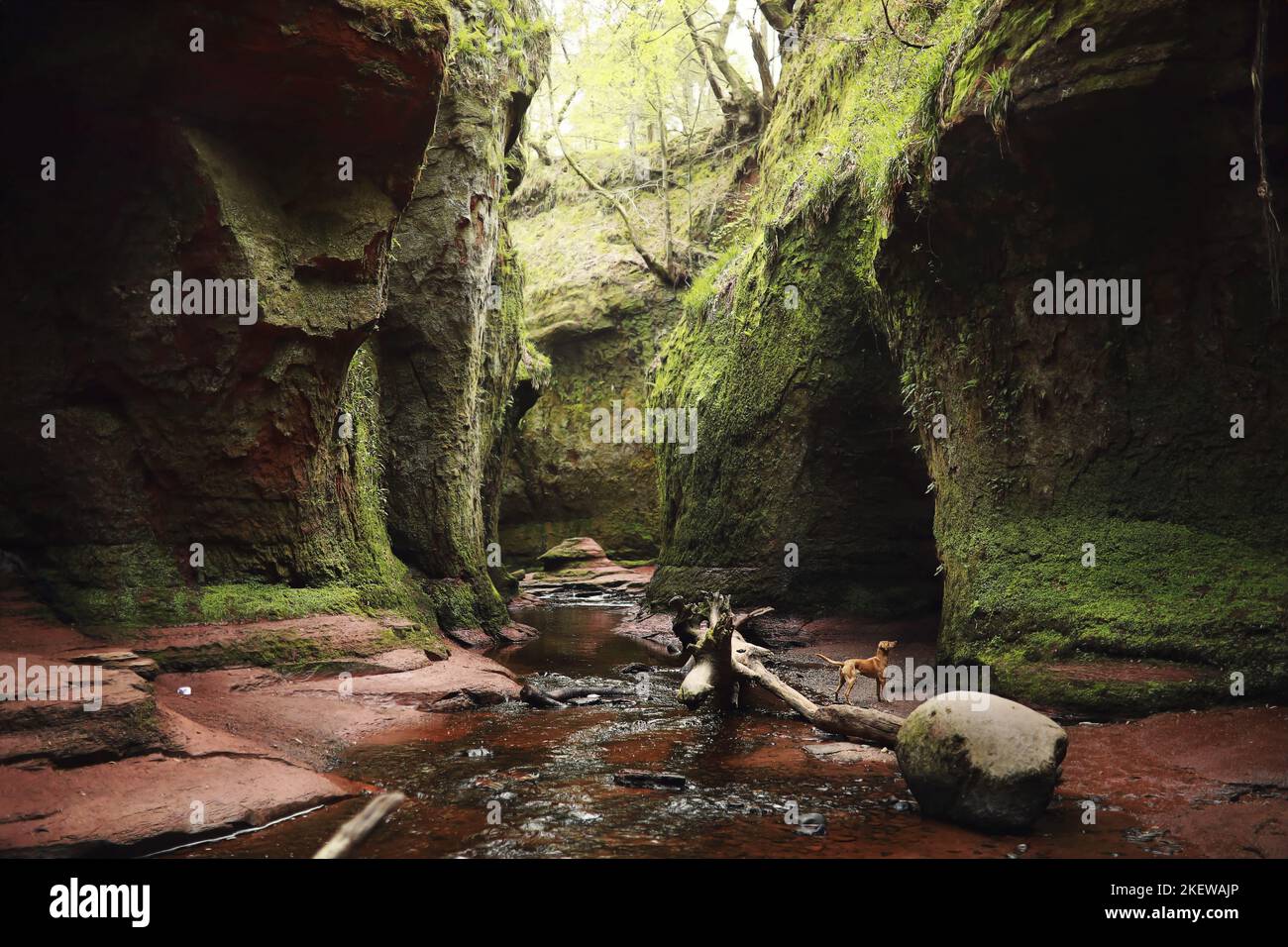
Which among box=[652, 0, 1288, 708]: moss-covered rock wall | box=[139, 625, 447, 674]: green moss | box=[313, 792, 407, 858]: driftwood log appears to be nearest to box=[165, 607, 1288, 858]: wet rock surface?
box=[652, 0, 1288, 708]: moss-covered rock wall

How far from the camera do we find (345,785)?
557 cm

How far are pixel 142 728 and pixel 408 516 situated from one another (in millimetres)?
7451

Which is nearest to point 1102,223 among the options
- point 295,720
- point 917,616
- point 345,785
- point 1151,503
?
point 1151,503

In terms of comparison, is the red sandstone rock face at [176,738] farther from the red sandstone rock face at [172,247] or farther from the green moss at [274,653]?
the red sandstone rock face at [172,247]

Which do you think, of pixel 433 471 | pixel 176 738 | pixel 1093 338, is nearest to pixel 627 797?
pixel 176 738

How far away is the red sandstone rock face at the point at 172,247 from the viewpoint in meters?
7.38

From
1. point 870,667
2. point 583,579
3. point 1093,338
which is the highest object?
point 1093,338

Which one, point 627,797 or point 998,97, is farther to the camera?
point 998,97

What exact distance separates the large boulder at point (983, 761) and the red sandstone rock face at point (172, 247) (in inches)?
279

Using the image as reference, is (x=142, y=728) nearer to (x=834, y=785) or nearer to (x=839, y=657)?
(x=834, y=785)

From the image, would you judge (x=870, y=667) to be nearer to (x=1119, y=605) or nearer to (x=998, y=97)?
(x=1119, y=605)

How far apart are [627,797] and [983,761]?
2.17 metres

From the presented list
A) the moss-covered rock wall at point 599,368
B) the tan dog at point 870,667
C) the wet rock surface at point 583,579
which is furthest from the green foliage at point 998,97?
the moss-covered rock wall at point 599,368

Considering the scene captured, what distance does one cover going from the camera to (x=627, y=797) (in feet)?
18.0
